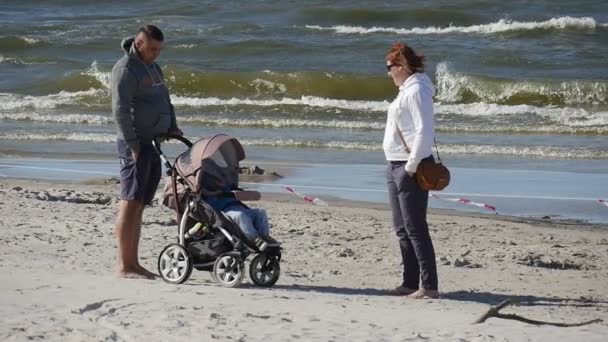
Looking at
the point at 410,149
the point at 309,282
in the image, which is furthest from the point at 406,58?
the point at 309,282

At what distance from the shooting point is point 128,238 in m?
7.76

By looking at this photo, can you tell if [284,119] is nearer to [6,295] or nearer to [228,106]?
[228,106]

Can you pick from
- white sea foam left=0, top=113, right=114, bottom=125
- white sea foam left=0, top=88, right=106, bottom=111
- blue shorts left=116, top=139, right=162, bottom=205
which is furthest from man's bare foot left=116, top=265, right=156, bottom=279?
white sea foam left=0, top=88, right=106, bottom=111

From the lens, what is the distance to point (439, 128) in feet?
65.3

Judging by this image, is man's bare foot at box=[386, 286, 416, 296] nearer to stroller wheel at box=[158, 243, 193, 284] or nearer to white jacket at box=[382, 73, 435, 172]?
white jacket at box=[382, 73, 435, 172]

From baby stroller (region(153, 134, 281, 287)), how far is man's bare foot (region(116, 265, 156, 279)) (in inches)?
6.3

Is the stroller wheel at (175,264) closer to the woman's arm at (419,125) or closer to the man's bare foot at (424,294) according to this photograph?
the man's bare foot at (424,294)

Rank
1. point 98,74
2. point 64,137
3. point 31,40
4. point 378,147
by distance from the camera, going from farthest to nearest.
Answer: point 31,40 < point 98,74 < point 64,137 < point 378,147

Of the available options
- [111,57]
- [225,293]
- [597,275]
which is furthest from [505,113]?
[225,293]

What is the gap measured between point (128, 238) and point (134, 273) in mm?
221

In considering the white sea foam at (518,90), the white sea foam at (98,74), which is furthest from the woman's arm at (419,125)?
the white sea foam at (98,74)

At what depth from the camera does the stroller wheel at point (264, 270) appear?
7582mm

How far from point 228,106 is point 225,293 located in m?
16.6

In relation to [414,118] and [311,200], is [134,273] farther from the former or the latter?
[311,200]
